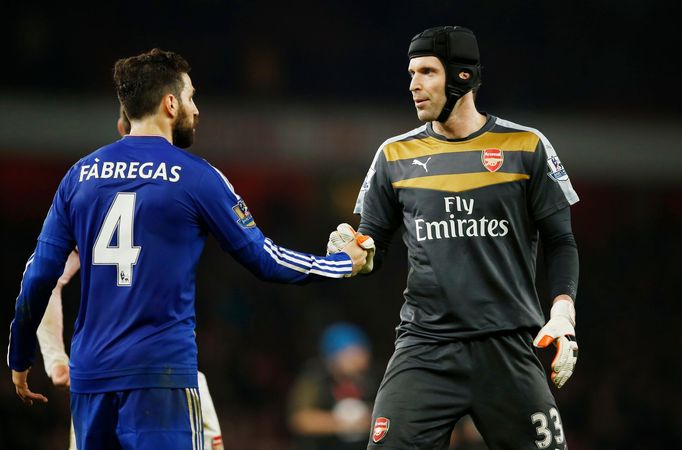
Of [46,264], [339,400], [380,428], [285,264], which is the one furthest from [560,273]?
[339,400]

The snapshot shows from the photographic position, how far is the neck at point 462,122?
4.96 meters

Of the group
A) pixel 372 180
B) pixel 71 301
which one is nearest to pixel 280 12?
pixel 71 301

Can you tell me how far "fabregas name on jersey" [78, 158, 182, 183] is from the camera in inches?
164

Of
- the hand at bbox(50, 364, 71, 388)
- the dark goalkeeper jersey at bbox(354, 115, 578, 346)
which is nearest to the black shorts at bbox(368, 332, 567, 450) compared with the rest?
the dark goalkeeper jersey at bbox(354, 115, 578, 346)

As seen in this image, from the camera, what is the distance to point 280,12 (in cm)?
1694

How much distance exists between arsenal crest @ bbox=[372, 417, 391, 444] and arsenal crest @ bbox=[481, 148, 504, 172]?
4.06ft

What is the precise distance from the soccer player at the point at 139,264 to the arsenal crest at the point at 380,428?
2.79 ft

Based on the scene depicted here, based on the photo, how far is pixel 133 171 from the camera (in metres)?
4.18

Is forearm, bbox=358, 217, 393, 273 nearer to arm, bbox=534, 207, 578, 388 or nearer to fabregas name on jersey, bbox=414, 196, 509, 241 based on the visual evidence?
fabregas name on jersey, bbox=414, 196, 509, 241

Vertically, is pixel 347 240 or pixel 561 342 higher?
pixel 347 240

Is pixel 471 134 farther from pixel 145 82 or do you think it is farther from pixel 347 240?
pixel 145 82

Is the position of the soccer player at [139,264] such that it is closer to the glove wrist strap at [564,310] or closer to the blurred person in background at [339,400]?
the glove wrist strap at [564,310]

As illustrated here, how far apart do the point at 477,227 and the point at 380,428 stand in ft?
3.28

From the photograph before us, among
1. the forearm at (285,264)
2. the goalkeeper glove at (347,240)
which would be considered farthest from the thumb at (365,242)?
the forearm at (285,264)
